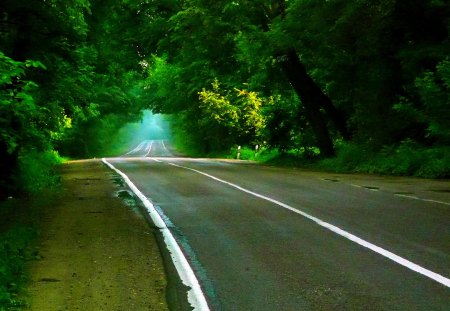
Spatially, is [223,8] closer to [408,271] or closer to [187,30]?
[187,30]

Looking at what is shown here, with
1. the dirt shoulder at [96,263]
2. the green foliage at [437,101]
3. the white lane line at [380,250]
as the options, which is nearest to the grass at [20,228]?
the dirt shoulder at [96,263]

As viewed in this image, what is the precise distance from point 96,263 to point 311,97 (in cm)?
2216

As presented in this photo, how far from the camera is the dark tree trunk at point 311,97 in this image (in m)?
28.2

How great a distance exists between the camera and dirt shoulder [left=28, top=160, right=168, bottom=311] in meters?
5.92

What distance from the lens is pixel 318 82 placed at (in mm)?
30234

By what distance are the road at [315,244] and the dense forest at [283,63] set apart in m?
3.63

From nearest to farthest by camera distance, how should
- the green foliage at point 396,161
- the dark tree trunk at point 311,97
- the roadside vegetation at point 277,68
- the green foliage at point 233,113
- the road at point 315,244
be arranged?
the road at point 315,244 < the roadside vegetation at point 277,68 < the green foliage at point 396,161 < the dark tree trunk at point 311,97 < the green foliage at point 233,113

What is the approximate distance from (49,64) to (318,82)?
1946 centimetres

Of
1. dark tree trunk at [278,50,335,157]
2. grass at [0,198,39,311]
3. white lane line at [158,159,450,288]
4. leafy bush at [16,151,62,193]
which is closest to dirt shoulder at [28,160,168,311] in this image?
grass at [0,198,39,311]

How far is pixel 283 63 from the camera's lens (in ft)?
91.0

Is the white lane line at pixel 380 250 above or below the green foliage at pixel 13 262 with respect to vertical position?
above

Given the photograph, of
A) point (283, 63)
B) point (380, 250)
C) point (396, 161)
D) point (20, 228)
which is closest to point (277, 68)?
point (283, 63)

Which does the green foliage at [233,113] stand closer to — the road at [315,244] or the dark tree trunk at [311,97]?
the dark tree trunk at [311,97]

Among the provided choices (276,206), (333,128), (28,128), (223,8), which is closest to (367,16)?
(223,8)
